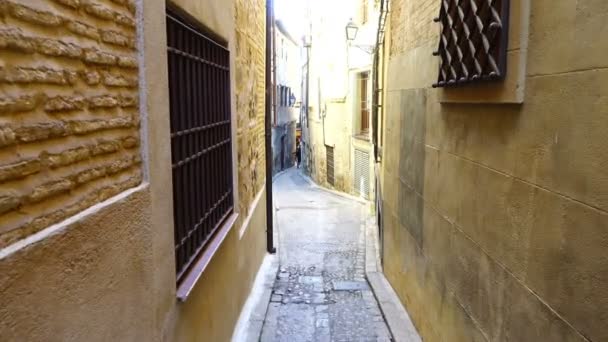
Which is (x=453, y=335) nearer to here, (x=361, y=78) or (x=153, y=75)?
(x=153, y=75)

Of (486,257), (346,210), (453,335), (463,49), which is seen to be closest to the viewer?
(486,257)

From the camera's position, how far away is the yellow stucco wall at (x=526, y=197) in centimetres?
229

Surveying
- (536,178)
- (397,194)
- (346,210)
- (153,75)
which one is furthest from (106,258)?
(346,210)

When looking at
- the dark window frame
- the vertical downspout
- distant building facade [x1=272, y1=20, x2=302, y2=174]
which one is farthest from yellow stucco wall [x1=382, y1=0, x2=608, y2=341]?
distant building facade [x1=272, y1=20, x2=302, y2=174]

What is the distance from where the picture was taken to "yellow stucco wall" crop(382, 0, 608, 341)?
229cm

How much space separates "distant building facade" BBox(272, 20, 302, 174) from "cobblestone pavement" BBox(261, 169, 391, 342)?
12119mm

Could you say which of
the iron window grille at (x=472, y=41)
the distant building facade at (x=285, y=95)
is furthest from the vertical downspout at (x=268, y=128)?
the distant building facade at (x=285, y=95)

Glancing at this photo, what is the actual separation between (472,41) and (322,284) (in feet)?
17.7

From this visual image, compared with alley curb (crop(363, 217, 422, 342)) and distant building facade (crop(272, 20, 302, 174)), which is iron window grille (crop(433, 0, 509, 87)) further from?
distant building facade (crop(272, 20, 302, 174))

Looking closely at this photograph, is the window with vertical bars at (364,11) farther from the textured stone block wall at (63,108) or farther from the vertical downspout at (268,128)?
the textured stone block wall at (63,108)

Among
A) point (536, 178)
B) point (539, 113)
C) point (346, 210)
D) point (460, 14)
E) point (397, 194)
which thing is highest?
point (460, 14)

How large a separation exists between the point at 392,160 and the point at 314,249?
3576mm

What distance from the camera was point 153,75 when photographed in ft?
9.30

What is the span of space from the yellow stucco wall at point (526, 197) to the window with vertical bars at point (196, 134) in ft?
7.34
